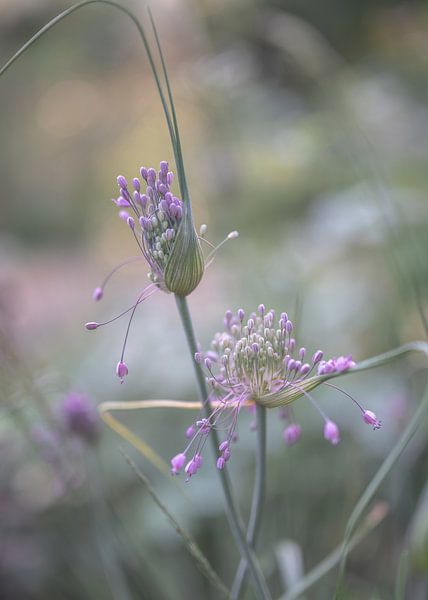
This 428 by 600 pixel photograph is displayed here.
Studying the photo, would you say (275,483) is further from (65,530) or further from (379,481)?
(379,481)

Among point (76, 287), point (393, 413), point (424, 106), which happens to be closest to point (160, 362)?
point (393, 413)

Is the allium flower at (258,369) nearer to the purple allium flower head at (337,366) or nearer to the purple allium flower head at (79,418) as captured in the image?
the purple allium flower head at (337,366)

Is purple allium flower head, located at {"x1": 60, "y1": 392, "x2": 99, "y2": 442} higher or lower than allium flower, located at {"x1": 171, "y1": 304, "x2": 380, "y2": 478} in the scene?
lower

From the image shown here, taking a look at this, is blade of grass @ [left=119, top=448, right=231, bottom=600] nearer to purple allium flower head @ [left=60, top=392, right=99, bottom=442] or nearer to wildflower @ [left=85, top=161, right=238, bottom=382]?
wildflower @ [left=85, top=161, right=238, bottom=382]

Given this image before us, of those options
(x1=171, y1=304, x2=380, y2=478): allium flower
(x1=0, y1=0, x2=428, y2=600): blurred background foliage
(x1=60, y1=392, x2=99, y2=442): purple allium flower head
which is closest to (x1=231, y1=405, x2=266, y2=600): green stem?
(x1=171, y1=304, x2=380, y2=478): allium flower

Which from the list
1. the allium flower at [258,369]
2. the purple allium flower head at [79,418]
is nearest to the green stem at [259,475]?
the allium flower at [258,369]

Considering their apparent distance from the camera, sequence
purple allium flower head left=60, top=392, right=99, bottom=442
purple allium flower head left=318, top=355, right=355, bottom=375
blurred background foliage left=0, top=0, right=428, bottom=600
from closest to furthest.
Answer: purple allium flower head left=318, top=355, right=355, bottom=375 < purple allium flower head left=60, top=392, right=99, bottom=442 < blurred background foliage left=0, top=0, right=428, bottom=600
